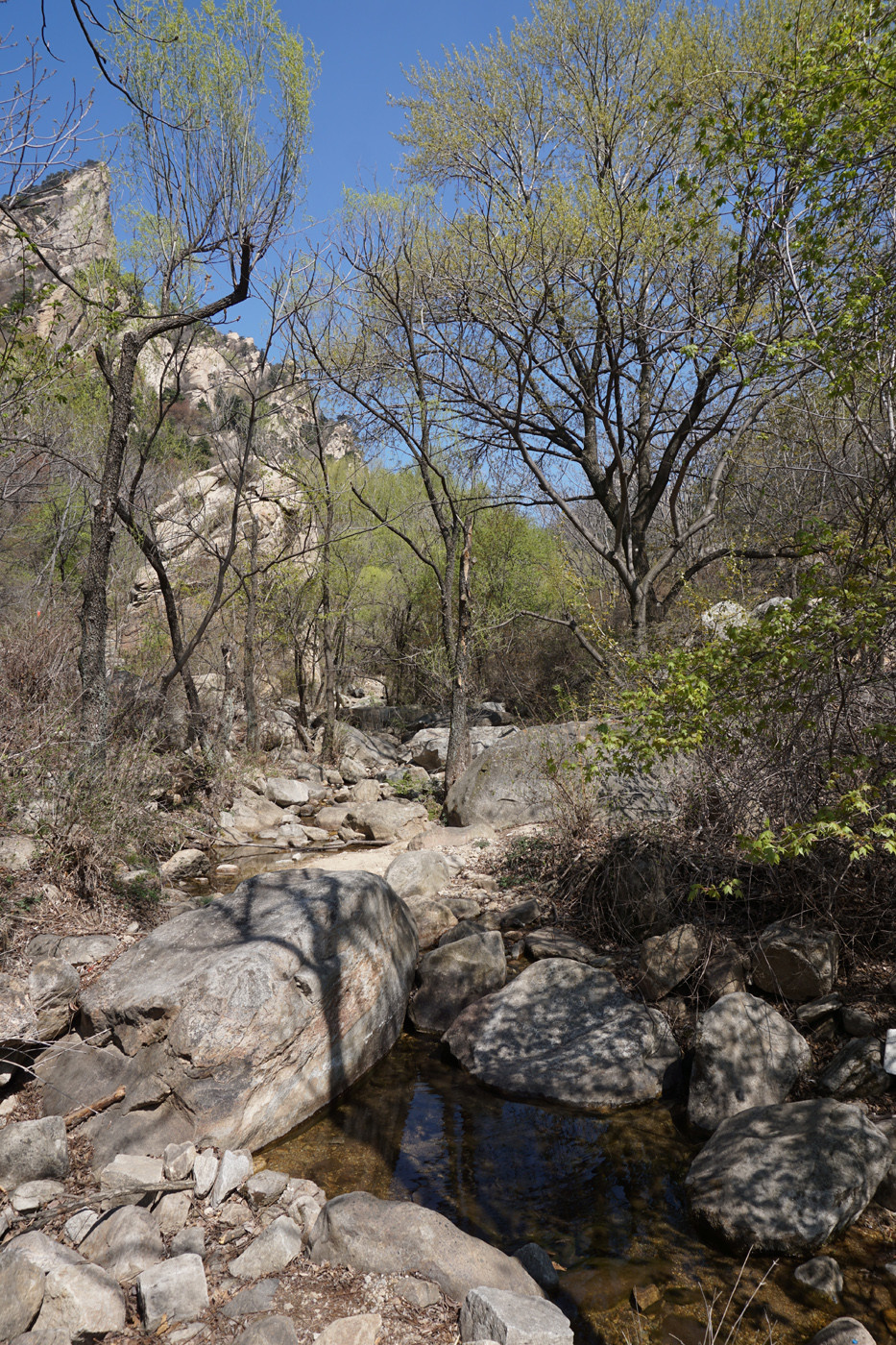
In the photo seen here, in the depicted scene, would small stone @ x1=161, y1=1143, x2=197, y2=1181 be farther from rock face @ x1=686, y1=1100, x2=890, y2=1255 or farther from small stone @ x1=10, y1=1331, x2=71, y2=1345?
rock face @ x1=686, y1=1100, x2=890, y2=1255

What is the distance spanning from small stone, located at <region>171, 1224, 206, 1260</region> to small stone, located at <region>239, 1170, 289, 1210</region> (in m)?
0.32

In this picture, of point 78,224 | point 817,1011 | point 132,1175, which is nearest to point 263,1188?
point 132,1175

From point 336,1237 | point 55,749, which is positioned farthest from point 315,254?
point 336,1237

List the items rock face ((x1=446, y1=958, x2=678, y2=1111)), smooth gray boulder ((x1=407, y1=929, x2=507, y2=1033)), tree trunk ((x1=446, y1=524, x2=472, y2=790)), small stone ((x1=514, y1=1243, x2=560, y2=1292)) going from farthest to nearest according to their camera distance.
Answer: tree trunk ((x1=446, y1=524, x2=472, y2=790)), smooth gray boulder ((x1=407, y1=929, x2=507, y2=1033)), rock face ((x1=446, y1=958, x2=678, y2=1111)), small stone ((x1=514, y1=1243, x2=560, y2=1292))

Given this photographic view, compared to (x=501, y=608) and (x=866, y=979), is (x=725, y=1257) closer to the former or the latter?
(x=866, y=979)

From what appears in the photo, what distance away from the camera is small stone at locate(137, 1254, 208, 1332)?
291 centimetres

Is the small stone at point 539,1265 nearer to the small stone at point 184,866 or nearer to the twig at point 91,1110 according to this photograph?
the twig at point 91,1110

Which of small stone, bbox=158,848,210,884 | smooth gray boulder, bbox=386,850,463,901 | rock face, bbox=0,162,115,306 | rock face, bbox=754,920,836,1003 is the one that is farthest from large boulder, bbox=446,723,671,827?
rock face, bbox=0,162,115,306

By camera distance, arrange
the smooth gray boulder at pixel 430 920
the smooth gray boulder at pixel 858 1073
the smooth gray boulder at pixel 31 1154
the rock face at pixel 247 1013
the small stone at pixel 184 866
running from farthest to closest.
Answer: the small stone at pixel 184 866 → the smooth gray boulder at pixel 430 920 → the smooth gray boulder at pixel 858 1073 → the rock face at pixel 247 1013 → the smooth gray boulder at pixel 31 1154

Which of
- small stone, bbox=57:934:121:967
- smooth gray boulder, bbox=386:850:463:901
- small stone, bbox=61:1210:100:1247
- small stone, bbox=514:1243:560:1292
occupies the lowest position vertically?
small stone, bbox=514:1243:560:1292

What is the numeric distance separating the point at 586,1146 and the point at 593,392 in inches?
414

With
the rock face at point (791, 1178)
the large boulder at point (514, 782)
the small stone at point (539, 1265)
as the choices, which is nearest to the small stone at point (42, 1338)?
the small stone at point (539, 1265)

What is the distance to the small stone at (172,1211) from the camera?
3416 mm

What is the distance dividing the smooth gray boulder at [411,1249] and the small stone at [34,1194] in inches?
46.9
